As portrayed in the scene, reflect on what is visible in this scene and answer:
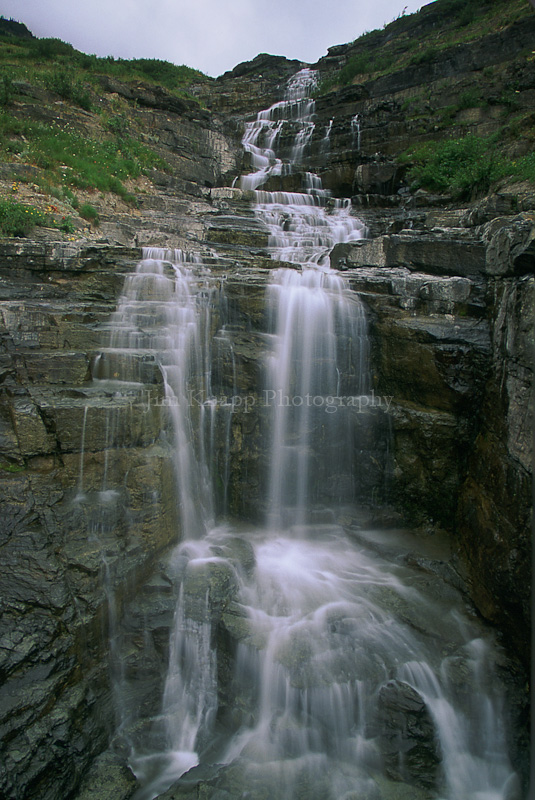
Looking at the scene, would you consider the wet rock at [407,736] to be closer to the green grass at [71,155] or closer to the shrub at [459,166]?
the shrub at [459,166]

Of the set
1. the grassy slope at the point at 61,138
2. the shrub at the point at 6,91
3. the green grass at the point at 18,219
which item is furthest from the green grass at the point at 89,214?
the shrub at the point at 6,91

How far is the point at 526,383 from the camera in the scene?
529cm

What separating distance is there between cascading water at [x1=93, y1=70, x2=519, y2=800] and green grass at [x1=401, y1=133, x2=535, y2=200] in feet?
19.8

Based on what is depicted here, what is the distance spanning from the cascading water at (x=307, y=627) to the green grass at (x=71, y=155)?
6747 mm

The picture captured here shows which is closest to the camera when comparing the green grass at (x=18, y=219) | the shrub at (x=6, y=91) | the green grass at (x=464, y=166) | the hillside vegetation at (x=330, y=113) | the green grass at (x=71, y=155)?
the green grass at (x=18, y=219)

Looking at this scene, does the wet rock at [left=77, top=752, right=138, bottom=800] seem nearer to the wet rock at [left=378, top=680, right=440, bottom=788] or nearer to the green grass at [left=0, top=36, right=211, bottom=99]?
the wet rock at [left=378, top=680, right=440, bottom=788]

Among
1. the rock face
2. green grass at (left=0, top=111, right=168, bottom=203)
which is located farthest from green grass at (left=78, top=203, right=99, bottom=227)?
the rock face

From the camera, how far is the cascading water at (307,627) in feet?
14.9

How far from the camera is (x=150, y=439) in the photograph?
6199mm

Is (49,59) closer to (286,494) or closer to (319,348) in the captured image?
(319,348)

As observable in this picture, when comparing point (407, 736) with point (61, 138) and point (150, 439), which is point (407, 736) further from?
point (61, 138)

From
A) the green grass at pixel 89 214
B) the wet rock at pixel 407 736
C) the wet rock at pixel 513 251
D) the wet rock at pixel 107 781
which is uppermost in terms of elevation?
the green grass at pixel 89 214

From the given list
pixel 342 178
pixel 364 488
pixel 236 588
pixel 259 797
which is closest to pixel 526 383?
pixel 364 488

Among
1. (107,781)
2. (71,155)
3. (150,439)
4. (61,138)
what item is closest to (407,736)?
(107,781)
